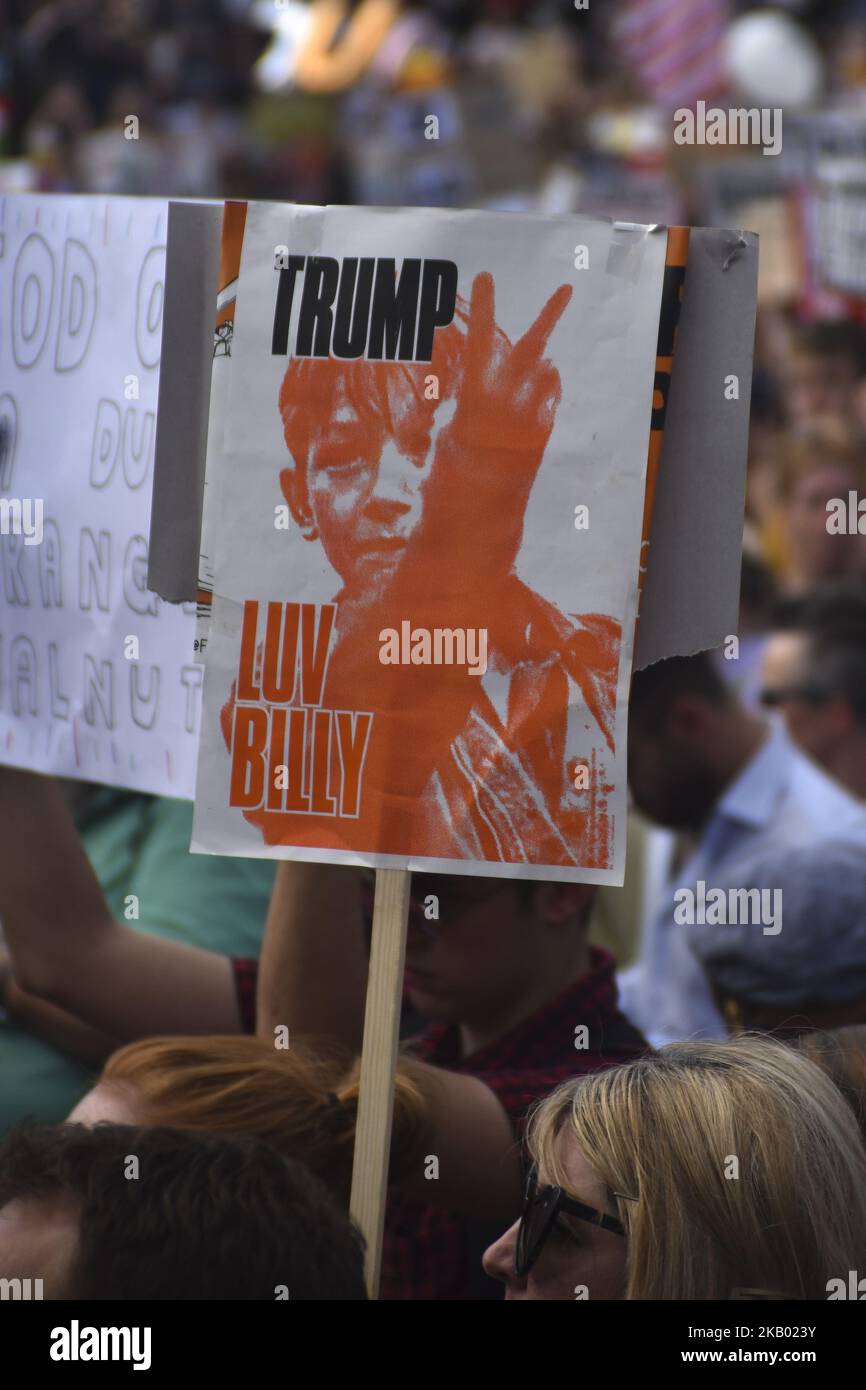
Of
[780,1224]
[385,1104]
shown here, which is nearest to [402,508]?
[385,1104]

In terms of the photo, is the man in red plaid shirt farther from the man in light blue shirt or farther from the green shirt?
the man in light blue shirt

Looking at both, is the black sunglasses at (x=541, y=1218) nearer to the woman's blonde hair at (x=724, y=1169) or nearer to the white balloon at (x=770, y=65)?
the woman's blonde hair at (x=724, y=1169)

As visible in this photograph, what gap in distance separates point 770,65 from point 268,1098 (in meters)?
9.40

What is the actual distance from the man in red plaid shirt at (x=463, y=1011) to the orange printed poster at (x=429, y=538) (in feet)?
0.94

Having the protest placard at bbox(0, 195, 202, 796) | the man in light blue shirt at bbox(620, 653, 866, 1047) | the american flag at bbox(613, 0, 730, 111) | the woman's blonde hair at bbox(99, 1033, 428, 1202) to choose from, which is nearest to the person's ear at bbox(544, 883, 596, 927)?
the woman's blonde hair at bbox(99, 1033, 428, 1202)

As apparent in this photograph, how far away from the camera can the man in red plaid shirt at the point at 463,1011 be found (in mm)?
1771

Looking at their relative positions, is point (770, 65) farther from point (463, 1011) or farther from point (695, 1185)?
point (695, 1185)

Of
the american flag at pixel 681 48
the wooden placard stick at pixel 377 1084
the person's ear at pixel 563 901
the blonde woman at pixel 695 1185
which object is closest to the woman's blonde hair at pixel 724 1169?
the blonde woman at pixel 695 1185

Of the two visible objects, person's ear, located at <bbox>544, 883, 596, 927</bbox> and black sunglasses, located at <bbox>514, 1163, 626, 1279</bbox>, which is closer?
black sunglasses, located at <bbox>514, 1163, 626, 1279</bbox>

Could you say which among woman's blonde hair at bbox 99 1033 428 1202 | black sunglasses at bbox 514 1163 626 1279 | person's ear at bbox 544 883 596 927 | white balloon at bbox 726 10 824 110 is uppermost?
white balloon at bbox 726 10 824 110

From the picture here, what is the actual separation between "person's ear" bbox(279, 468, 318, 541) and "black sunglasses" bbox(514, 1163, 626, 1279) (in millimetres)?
680

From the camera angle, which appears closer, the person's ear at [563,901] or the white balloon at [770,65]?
the person's ear at [563,901]

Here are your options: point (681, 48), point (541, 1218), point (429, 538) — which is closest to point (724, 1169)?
point (541, 1218)

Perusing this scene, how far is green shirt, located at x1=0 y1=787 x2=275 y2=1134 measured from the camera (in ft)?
7.11
